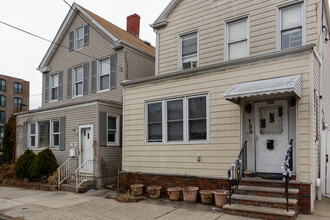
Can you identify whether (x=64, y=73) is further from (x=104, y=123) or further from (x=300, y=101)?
(x=300, y=101)

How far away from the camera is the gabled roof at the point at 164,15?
11.9 metres

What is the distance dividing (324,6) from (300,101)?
14.9 feet

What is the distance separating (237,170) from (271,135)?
1.43 m

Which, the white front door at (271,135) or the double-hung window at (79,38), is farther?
the double-hung window at (79,38)

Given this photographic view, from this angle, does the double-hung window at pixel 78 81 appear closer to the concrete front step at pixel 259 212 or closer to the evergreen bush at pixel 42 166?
the evergreen bush at pixel 42 166

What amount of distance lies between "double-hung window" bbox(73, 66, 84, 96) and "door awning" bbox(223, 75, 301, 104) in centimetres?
1025

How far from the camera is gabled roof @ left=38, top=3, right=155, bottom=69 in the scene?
14.3 metres

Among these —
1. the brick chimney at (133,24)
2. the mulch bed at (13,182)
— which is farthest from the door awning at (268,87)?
the brick chimney at (133,24)

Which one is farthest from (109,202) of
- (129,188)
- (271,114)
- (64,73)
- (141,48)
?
(64,73)

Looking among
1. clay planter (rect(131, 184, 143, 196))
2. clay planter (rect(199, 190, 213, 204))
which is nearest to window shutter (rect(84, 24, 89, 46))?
clay planter (rect(131, 184, 143, 196))

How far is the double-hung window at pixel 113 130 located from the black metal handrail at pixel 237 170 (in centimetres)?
632

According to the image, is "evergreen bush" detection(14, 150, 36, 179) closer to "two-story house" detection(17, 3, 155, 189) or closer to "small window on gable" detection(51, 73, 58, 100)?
"two-story house" detection(17, 3, 155, 189)

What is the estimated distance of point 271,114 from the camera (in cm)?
784

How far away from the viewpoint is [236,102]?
8.20 metres
